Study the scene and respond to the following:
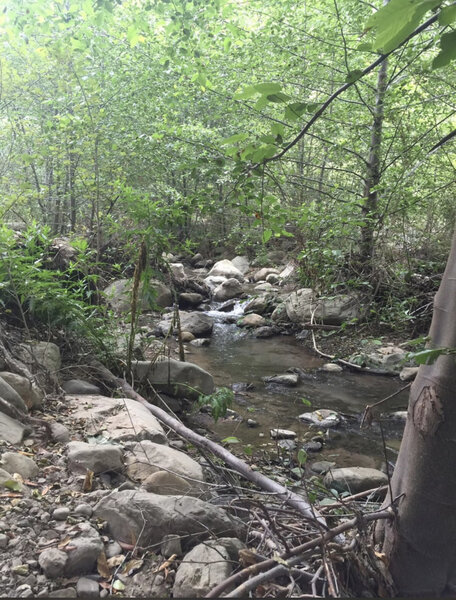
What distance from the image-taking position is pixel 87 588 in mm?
1577

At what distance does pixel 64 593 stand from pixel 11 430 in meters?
1.35

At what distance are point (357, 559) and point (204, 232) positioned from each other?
16692 millimetres

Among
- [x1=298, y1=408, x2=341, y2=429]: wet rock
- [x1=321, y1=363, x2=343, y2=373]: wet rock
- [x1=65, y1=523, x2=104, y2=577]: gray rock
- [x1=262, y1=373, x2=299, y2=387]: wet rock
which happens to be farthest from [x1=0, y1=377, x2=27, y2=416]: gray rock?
[x1=321, y1=363, x2=343, y2=373]: wet rock

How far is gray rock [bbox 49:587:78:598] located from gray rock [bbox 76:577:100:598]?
0.02 meters

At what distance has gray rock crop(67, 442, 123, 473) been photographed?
2.46 meters

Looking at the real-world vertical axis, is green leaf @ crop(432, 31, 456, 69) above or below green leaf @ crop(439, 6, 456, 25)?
below

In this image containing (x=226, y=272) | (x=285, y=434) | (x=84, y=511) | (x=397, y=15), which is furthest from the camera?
(x=226, y=272)

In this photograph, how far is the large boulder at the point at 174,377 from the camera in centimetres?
484

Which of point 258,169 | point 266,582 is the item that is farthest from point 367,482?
point 258,169

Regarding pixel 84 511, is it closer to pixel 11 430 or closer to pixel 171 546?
pixel 171 546

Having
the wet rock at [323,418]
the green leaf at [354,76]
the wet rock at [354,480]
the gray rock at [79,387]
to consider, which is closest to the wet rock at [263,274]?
the wet rock at [323,418]

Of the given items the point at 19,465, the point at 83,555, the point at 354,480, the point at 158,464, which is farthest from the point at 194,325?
the point at 83,555

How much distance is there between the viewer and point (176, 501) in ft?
6.72

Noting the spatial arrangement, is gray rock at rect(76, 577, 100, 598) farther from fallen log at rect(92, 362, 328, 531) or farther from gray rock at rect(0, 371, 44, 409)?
gray rock at rect(0, 371, 44, 409)
